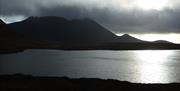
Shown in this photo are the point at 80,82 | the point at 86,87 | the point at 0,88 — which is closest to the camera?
the point at 0,88

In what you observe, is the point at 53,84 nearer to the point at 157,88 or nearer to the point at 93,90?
the point at 93,90

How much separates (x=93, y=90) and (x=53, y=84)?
7132mm

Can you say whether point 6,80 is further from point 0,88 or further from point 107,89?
point 107,89

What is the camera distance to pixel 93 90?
40.1 meters

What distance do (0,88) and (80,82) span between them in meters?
12.7

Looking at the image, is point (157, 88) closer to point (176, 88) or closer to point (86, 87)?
point (176, 88)

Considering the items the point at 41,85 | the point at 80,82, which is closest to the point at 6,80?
the point at 41,85

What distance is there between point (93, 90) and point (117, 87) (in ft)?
14.3

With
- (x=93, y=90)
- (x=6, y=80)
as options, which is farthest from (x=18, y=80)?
(x=93, y=90)

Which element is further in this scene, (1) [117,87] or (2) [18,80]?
(2) [18,80]

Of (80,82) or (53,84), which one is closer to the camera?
(53,84)

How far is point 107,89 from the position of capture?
41344mm

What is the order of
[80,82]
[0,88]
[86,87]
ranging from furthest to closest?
[80,82] → [86,87] → [0,88]

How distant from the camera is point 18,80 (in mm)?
48250
